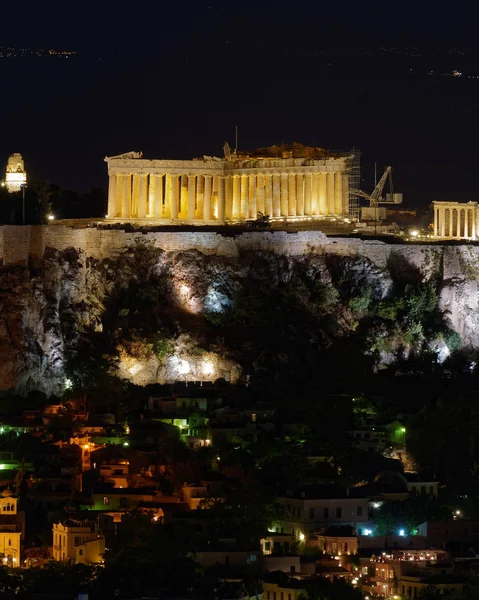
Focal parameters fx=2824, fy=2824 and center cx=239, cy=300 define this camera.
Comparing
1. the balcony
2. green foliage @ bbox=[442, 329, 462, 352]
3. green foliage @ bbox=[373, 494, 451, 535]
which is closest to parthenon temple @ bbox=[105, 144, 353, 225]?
green foliage @ bbox=[442, 329, 462, 352]

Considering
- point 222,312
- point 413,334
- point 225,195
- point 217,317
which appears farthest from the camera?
point 225,195

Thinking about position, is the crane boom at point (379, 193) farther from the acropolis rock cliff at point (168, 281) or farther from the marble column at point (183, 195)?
the acropolis rock cliff at point (168, 281)

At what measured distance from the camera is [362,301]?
117438mm

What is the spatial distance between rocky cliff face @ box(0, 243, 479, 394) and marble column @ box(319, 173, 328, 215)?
26.3 ft

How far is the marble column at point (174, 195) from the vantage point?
125m

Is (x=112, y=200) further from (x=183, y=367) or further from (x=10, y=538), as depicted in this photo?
(x=10, y=538)

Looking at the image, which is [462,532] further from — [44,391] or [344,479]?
[44,391]

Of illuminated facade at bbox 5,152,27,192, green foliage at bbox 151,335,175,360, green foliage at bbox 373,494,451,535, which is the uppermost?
illuminated facade at bbox 5,152,27,192

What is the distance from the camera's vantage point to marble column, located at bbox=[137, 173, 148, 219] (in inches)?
4919

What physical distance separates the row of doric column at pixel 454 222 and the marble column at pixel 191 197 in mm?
11465

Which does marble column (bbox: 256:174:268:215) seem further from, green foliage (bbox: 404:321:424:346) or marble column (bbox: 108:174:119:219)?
green foliage (bbox: 404:321:424:346)

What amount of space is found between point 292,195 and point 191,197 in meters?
5.10

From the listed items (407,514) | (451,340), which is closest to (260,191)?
(451,340)

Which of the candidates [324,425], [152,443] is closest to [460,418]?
[324,425]
